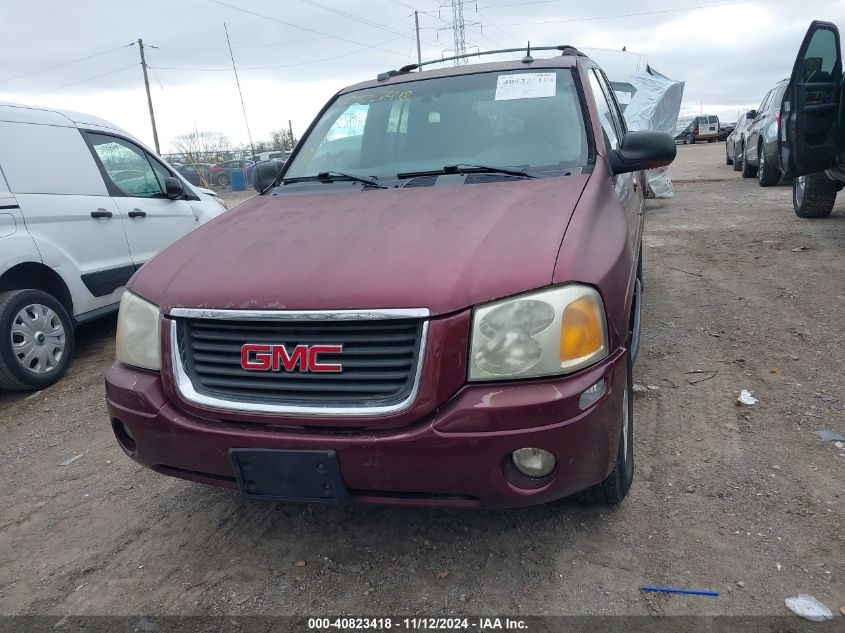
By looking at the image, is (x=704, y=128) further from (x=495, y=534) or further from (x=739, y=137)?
(x=495, y=534)

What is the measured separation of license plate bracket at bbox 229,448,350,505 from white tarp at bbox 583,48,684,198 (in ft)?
34.4

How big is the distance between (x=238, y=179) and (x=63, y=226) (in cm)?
2145

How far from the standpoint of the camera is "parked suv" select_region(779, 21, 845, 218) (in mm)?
4961

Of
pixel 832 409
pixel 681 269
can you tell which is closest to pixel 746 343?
pixel 832 409

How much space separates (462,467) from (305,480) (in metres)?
0.49

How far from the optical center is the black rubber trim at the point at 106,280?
4746 millimetres

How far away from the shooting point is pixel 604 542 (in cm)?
227

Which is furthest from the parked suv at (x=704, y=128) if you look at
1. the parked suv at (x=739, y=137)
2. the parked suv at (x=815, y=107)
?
the parked suv at (x=815, y=107)

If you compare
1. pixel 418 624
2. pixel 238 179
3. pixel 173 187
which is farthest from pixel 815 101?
pixel 238 179

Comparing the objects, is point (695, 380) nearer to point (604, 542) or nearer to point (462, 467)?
point (604, 542)

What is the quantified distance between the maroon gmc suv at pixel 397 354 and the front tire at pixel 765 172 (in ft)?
33.0

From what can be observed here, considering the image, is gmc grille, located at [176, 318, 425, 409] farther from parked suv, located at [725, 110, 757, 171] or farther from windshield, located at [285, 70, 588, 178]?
parked suv, located at [725, 110, 757, 171]

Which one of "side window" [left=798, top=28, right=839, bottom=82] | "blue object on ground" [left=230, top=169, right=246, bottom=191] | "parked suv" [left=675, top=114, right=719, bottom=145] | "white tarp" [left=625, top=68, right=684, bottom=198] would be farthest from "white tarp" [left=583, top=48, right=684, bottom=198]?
"parked suv" [left=675, top=114, right=719, bottom=145]

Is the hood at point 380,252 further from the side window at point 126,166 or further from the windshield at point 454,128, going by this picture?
the side window at point 126,166
